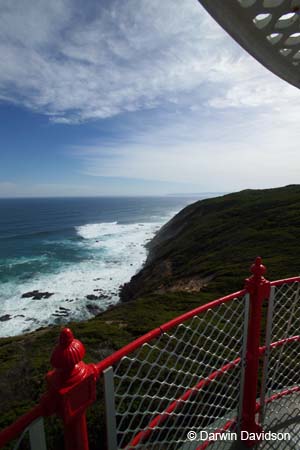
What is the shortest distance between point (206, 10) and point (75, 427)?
4.01 meters

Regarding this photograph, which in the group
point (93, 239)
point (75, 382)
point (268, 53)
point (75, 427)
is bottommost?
point (93, 239)

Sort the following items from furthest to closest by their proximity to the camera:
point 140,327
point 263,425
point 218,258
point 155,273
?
point 155,273, point 218,258, point 140,327, point 263,425

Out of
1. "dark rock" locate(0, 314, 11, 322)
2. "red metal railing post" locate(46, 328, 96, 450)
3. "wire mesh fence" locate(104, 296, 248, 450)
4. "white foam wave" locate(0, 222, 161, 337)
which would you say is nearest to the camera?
"red metal railing post" locate(46, 328, 96, 450)

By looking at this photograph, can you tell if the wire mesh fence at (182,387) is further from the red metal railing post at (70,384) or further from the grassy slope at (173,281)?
the grassy slope at (173,281)

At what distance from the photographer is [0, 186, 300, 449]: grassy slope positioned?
282 inches

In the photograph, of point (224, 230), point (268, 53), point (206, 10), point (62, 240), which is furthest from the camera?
point (62, 240)

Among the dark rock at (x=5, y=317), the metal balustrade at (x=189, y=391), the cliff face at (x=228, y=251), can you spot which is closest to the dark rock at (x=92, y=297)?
the cliff face at (x=228, y=251)

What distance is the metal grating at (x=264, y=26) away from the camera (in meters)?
2.93

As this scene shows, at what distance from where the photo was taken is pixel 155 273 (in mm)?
26297

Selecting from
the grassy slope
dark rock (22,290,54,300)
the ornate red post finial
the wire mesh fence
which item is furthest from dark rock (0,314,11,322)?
the ornate red post finial

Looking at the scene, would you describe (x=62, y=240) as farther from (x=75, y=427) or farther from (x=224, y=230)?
(x=75, y=427)

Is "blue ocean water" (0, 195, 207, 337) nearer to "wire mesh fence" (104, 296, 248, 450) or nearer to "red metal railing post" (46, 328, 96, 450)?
"wire mesh fence" (104, 296, 248, 450)

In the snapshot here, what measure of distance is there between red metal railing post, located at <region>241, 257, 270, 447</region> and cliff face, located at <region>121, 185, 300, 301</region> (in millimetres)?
12477

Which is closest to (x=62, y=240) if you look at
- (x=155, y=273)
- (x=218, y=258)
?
(x=155, y=273)
